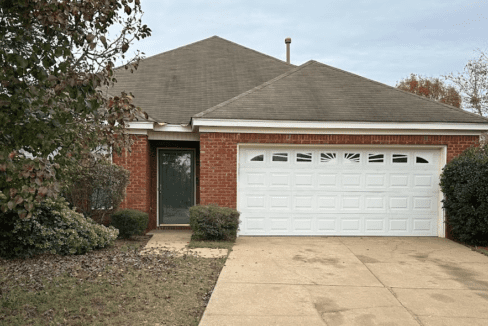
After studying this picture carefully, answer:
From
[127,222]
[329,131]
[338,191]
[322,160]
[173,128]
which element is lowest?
[127,222]

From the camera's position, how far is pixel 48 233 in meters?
7.37

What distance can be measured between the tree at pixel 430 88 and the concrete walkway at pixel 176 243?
26749 mm

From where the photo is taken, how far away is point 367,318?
470 cm

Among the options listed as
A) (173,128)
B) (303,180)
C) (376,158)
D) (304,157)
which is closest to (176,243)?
(173,128)

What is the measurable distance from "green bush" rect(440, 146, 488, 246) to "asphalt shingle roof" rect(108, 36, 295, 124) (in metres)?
6.83

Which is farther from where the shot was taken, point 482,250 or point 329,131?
point 329,131

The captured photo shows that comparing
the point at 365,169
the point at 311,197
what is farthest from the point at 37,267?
the point at 365,169

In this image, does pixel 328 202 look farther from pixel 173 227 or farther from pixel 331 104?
pixel 173 227

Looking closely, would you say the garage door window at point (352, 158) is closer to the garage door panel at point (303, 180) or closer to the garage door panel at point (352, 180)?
the garage door panel at point (352, 180)

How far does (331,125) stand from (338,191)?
170 cm

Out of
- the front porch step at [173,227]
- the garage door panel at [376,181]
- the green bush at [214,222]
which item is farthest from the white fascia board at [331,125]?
the front porch step at [173,227]

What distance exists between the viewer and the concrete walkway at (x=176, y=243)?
8008 millimetres

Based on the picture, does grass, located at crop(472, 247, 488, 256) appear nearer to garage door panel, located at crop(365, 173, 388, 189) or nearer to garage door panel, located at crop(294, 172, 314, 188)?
garage door panel, located at crop(365, 173, 388, 189)

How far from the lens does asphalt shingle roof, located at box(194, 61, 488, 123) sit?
10023mm
